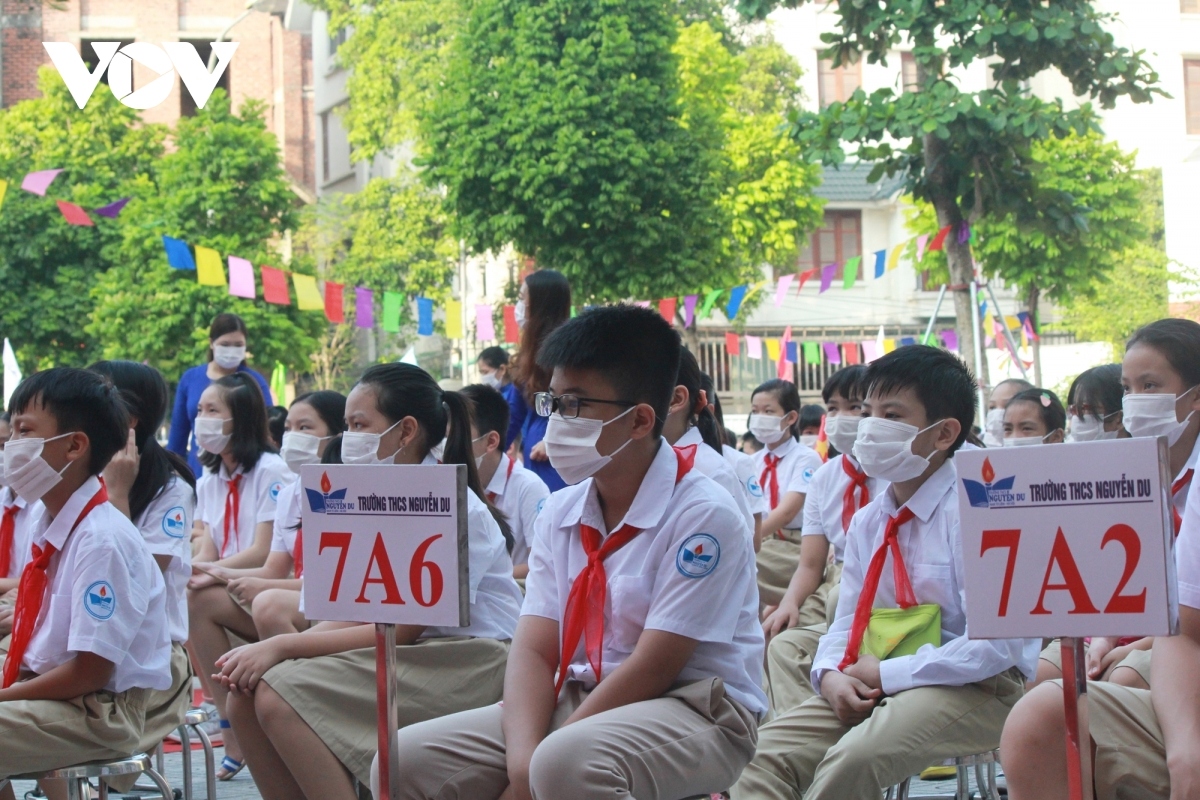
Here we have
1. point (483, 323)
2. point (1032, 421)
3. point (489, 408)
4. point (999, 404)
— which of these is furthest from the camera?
point (483, 323)

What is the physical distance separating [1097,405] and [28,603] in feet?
11.6

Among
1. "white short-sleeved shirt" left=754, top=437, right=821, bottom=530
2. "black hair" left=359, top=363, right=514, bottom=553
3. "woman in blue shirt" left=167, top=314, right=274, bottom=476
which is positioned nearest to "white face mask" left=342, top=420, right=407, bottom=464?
"black hair" left=359, top=363, right=514, bottom=553

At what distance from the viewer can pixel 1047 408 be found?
5.94m

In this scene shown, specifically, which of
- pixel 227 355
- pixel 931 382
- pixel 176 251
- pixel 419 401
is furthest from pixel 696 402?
pixel 176 251

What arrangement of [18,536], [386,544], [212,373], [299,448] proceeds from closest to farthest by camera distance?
[386,544] < [18,536] < [299,448] < [212,373]

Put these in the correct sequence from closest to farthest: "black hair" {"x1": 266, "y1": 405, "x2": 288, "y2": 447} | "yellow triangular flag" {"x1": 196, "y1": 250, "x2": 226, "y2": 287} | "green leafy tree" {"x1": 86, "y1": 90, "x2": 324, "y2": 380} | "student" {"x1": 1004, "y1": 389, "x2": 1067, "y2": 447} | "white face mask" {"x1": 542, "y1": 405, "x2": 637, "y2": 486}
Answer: "white face mask" {"x1": 542, "y1": 405, "x2": 637, "y2": 486} → "student" {"x1": 1004, "y1": 389, "x2": 1067, "y2": 447} → "black hair" {"x1": 266, "y1": 405, "x2": 288, "y2": 447} → "yellow triangular flag" {"x1": 196, "y1": 250, "x2": 226, "y2": 287} → "green leafy tree" {"x1": 86, "y1": 90, "x2": 324, "y2": 380}

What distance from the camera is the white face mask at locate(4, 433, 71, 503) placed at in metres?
3.98

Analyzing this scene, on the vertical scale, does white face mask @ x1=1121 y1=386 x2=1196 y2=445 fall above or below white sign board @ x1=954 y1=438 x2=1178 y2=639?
above

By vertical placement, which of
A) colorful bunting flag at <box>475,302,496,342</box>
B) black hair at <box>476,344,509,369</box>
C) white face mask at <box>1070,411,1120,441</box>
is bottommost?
white face mask at <box>1070,411,1120,441</box>

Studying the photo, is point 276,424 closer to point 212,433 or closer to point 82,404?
point 212,433

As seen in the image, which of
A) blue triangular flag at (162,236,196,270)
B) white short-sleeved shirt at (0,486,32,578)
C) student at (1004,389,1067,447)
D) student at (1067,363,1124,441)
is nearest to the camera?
white short-sleeved shirt at (0,486,32,578)

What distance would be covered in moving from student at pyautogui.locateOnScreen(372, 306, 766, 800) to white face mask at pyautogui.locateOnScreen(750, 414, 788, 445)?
460 centimetres

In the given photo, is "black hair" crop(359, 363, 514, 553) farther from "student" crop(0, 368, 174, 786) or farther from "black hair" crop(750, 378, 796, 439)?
"black hair" crop(750, 378, 796, 439)

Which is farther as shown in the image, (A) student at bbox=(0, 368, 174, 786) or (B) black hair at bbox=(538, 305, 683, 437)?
(A) student at bbox=(0, 368, 174, 786)
